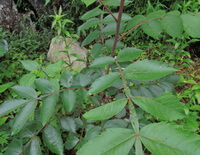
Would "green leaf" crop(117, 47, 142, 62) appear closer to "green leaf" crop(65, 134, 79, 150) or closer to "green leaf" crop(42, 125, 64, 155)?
"green leaf" crop(42, 125, 64, 155)

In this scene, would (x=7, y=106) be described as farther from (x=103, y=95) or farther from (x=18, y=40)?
(x=18, y=40)

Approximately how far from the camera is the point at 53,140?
0.85 m

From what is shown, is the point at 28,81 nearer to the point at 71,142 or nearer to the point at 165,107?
the point at 71,142

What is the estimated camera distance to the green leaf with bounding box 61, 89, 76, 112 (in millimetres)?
829

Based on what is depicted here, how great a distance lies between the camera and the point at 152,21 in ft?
2.89

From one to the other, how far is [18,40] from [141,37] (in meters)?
2.33

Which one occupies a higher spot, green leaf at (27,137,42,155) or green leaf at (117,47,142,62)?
green leaf at (117,47,142,62)

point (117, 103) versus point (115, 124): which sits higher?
point (117, 103)

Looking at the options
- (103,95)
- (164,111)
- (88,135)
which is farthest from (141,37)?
(164,111)

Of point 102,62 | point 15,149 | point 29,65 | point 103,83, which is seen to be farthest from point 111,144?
point 29,65

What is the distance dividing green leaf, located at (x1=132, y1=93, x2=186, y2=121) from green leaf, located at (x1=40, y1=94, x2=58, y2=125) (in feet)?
1.26

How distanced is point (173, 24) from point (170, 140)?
20.0 inches

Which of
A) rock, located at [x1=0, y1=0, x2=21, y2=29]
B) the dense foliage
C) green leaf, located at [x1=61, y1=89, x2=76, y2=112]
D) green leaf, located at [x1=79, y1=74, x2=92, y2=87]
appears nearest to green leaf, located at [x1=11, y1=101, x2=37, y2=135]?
the dense foliage

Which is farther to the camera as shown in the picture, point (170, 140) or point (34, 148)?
point (34, 148)
